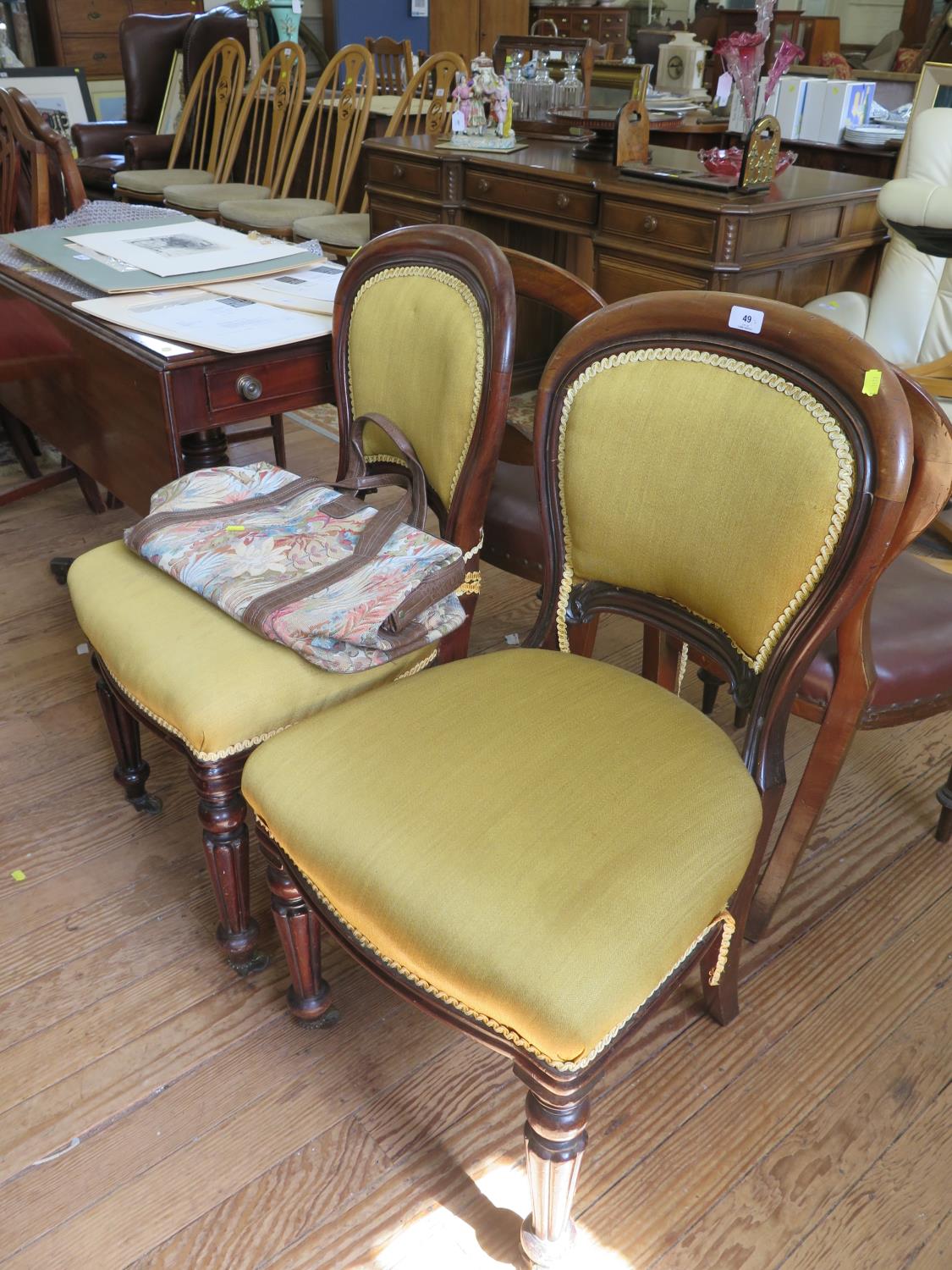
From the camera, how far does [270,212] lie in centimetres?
379

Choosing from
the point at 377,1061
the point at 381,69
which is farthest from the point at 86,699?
the point at 381,69

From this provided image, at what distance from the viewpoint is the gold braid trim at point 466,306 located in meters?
1.29

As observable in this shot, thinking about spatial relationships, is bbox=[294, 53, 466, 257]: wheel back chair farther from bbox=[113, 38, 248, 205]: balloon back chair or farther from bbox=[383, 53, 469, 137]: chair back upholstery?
bbox=[113, 38, 248, 205]: balloon back chair

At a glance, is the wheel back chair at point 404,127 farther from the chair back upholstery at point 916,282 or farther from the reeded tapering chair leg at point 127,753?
the reeded tapering chair leg at point 127,753

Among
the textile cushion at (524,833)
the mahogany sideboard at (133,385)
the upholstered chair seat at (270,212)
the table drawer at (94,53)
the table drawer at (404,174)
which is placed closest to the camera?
the textile cushion at (524,833)

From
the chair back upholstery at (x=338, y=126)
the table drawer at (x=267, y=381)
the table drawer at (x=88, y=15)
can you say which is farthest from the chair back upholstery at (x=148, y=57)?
the table drawer at (x=267, y=381)

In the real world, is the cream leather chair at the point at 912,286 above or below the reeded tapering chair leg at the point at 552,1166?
above

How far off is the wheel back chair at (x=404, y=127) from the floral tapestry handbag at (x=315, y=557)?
7.56 ft

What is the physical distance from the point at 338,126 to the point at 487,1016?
3.98 metres

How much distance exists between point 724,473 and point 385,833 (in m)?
0.51

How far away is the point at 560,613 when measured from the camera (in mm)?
1294

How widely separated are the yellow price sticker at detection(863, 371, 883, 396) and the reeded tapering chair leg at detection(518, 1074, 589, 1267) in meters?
0.67

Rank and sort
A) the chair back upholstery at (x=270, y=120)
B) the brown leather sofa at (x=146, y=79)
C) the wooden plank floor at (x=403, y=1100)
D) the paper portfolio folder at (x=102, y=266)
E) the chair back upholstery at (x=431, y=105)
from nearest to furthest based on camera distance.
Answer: the wooden plank floor at (x=403, y=1100) < the paper portfolio folder at (x=102, y=266) < the chair back upholstery at (x=431, y=105) < the chair back upholstery at (x=270, y=120) < the brown leather sofa at (x=146, y=79)

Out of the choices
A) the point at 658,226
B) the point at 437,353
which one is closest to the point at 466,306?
the point at 437,353
